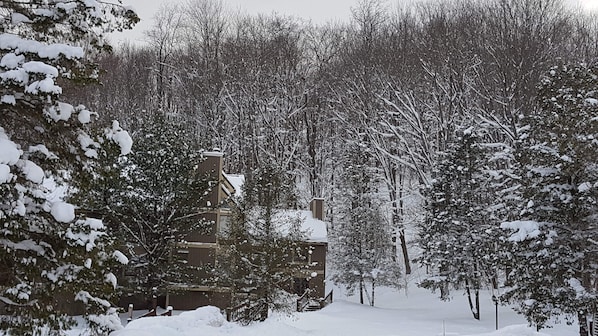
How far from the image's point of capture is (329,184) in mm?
44156

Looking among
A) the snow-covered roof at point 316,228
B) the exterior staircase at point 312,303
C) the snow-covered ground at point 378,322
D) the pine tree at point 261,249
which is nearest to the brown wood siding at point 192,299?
the exterior staircase at point 312,303

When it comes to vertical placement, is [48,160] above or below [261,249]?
above

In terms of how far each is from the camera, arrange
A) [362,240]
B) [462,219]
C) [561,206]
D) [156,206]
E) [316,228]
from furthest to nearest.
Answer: [316,228] < [362,240] < [462,219] < [156,206] < [561,206]

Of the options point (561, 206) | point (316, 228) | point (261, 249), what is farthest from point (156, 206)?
point (561, 206)

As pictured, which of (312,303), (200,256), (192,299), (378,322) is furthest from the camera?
(312,303)

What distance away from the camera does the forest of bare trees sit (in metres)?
27.6

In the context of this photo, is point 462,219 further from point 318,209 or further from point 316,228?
point 318,209

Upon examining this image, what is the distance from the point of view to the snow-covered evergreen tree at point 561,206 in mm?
15484

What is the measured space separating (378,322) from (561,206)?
30.8ft

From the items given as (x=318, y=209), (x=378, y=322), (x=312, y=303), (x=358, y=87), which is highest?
(x=358, y=87)

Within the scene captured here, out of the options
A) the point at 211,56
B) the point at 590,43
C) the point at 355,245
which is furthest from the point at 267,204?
the point at 211,56

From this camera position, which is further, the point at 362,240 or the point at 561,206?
the point at 362,240

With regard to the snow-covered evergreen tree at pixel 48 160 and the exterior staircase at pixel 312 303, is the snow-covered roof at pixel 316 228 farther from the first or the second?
the snow-covered evergreen tree at pixel 48 160

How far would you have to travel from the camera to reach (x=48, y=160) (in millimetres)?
7309
